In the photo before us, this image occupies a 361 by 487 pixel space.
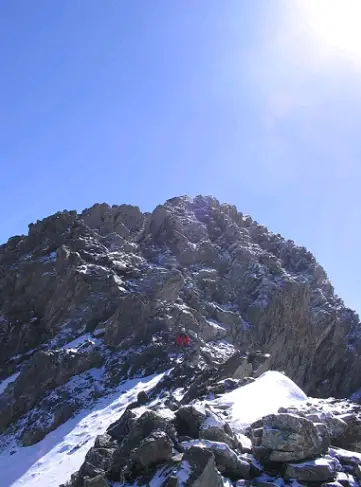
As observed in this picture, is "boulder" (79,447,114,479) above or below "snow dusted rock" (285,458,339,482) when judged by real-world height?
below

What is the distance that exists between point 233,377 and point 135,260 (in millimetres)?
27133

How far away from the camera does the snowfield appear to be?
72.2 ft

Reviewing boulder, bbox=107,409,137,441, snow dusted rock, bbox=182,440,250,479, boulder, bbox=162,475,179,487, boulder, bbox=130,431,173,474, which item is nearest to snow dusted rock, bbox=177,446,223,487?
boulder, bbox=162,475,179,487

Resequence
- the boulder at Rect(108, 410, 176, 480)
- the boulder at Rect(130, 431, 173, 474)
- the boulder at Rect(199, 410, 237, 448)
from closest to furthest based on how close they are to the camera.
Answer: the boulder at Rect(130, 431, 173, 474) < the boulder at Rect(199, 410, 237, 448) < the boulder at Rect(108, 410, 176, 480)

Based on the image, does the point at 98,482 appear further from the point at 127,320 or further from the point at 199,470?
the point at 127,320

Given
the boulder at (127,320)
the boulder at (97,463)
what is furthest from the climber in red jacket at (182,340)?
the boulder at (97,463)

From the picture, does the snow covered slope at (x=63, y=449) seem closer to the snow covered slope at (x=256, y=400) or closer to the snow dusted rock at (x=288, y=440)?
the snow covered slope at (x=256, y=400)

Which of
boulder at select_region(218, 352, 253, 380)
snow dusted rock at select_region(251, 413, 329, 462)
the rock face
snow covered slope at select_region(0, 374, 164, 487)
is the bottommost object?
snow covered slope at select_region(0, 374, 164, 487)

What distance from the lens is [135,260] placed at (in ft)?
184

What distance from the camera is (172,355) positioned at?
129 feet

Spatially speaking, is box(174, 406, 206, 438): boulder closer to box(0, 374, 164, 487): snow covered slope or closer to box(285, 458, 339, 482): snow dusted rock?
box(285, 458, 339, 482): snow dusted rock

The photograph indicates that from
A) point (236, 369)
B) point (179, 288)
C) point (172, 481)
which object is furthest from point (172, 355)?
point (172, 481)

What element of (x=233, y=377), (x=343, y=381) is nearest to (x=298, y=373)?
(x=343, y=381)

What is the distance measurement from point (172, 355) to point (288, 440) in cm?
2328
